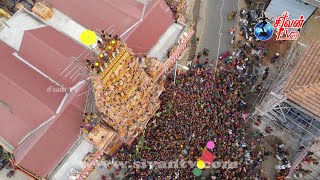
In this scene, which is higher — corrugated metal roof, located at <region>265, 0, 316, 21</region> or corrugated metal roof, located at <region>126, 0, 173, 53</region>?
corrugated metal roof, located at <region>265, 0, 316, 21</region>

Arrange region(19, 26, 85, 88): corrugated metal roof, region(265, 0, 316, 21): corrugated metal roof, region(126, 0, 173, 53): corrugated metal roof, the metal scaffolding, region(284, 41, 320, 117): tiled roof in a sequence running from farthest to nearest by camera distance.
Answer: region(265, 0, 316, 21): corrugated metal roof → region(126, 0, 173, 53): corrugated metal roof → region(19, 26, 85, 88): corrugated metal roof → the metal scaffolding → region(284, 41, 320, 117): tiled roof

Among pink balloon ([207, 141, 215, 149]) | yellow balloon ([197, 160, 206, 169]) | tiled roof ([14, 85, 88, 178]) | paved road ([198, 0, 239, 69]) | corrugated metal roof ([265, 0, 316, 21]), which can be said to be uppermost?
corrugated metal roof ([265, 0, 316, 21])

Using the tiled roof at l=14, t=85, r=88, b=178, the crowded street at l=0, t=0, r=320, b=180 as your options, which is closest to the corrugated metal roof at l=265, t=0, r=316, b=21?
the crowded street at l=0, t=0, r=320, b=180

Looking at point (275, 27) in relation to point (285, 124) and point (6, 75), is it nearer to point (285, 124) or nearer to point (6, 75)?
point (285, 124)

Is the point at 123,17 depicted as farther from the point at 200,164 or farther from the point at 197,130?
the point at 200,164

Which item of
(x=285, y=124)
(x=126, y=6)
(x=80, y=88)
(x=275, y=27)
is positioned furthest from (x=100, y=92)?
(x=275, y=27)

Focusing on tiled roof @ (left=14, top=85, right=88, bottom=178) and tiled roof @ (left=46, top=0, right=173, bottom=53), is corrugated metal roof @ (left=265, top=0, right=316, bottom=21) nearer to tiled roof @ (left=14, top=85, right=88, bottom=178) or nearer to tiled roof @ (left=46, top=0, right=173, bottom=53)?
tiled roof @ (left=46, top=0, right=173, bottom=53)

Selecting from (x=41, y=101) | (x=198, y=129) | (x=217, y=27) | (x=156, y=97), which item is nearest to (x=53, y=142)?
(x=41, y=101)
